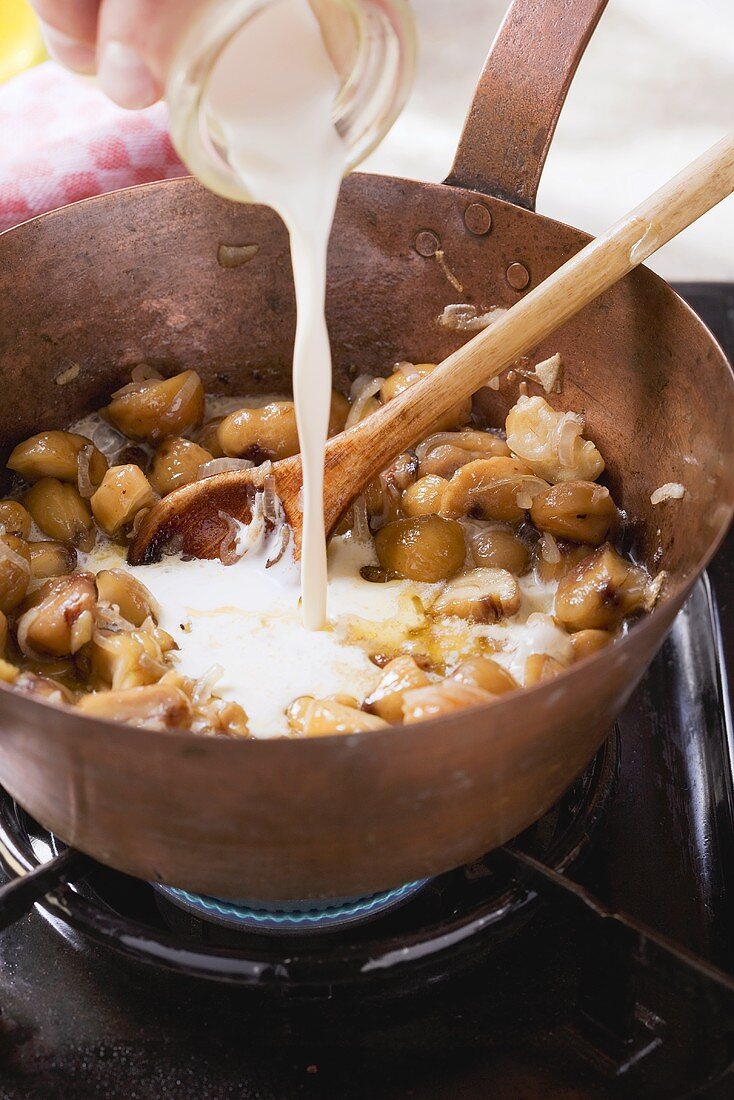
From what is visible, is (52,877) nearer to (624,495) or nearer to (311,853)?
(311,853)

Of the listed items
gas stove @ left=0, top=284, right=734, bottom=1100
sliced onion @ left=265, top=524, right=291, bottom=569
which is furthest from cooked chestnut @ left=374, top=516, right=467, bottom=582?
gas stove @ left=0, top=284, right=734, bottom=1100

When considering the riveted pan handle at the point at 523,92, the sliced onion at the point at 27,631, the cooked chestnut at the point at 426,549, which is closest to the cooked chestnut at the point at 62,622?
the sliced onion at the point at 27,631

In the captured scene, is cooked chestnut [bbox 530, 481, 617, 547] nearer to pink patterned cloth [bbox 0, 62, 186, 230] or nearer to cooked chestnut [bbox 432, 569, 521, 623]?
cooked chestnut [bbox 432, 569, 521, 623]

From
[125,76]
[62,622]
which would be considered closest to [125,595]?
[62,622]

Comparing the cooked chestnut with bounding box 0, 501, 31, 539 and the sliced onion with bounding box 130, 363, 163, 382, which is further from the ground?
the sliced onion with bounding box 130, 363, 163, 382

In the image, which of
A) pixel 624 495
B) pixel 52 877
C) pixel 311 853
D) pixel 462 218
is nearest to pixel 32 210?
pixel 462 218

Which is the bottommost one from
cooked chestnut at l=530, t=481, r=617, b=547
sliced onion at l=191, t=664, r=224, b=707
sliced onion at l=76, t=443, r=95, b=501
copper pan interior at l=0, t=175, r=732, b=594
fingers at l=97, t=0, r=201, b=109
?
sliced onion at l=191, t=664, r=224, b=707
